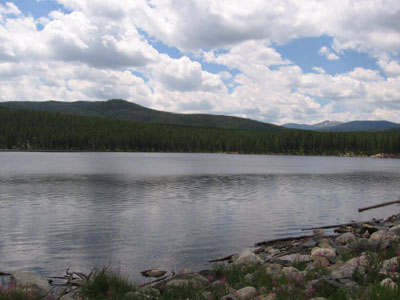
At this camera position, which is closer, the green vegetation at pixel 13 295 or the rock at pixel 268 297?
the rock at pixel 268 297

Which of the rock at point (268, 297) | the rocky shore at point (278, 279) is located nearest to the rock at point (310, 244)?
the rocky shore at point (278, 279)

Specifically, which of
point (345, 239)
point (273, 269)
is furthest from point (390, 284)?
point (345, 239)

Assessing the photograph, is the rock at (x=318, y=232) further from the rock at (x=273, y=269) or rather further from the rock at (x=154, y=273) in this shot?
the rock at (x=154, y=273)

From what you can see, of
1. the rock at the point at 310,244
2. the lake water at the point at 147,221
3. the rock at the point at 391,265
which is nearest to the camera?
the rock at the point at 391,265

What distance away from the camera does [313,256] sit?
14.8 metres

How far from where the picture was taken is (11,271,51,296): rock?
11.5 metres

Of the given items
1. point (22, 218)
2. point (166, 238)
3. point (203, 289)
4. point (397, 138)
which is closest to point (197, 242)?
point (166, 238)

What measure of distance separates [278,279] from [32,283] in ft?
26.7

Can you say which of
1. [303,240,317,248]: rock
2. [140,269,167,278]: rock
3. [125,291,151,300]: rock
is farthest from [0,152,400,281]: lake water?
[125,291,151,300]: rock

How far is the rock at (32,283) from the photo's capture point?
11523mm

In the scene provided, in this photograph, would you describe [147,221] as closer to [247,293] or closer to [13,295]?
[13,295]

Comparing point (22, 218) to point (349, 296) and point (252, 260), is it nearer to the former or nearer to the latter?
point (252, 260)

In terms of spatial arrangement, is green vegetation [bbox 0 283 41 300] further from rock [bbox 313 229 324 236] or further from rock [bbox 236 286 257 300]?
rock [bbox 313 229 324 236]

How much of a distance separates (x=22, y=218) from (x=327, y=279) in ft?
75.6
